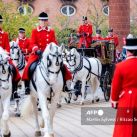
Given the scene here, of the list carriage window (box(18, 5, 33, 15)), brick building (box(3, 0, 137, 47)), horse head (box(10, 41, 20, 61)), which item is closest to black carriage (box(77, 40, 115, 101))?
horse head (box(10, 41, 20, 61))

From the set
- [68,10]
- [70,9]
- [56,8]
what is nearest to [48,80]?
[56,8]

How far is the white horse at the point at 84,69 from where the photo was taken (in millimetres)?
17906

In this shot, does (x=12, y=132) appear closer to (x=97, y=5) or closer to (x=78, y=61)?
(x=78, y=61)

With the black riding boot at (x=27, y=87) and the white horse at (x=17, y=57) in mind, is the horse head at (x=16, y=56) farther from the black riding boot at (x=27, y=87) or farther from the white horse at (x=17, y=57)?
the black riding boot at (x=27, y=87)

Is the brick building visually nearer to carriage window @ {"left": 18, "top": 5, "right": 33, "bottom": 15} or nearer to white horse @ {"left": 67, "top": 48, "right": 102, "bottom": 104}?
carriage window @ {"left": 18, "top": 5, "right": 33, "bottom": 15}

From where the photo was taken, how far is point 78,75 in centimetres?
1859

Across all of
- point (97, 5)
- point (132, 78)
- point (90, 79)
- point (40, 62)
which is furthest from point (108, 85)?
point (97, 5)

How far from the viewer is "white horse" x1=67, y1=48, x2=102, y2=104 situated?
17906 mm

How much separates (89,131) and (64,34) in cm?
3349

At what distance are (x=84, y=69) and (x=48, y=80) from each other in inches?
313

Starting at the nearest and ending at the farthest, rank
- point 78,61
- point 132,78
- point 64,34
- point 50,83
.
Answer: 1. point 132,78
2. point 50,83
3. point 78,61
4. point 64,34

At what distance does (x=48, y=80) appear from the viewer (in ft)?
35.4

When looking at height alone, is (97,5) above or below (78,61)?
above

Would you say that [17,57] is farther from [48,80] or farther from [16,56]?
[48,80]
